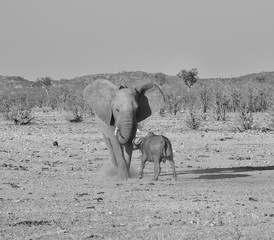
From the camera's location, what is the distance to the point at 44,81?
356 feet

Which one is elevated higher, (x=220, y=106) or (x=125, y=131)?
(x=125, y=131)

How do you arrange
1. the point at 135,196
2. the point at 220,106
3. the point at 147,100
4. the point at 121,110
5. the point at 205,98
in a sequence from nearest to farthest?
the point at 135,196, the point at 121,110, the point at 147,100, the point at 220,106, the point at 205,98

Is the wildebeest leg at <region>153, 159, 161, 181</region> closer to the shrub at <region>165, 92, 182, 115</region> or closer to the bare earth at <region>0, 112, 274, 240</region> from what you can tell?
the bare earth at <region>0, 112, 274, 240</region>

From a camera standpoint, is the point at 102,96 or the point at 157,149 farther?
the point at 102,96

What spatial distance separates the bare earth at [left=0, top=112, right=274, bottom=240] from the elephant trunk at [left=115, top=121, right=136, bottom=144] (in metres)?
0.90

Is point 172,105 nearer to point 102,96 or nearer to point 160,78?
point 102,96

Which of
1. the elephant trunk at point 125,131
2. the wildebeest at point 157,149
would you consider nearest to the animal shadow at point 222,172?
the wildebeest at point 157,149

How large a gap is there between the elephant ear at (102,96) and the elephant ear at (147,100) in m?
0.59

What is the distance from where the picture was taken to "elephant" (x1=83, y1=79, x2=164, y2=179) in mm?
14812

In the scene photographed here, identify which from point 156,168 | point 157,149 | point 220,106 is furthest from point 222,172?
point 220,106

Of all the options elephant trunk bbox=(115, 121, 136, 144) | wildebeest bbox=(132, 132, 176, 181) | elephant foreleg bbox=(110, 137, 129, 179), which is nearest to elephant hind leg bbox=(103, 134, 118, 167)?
elephant foreleg bbox=(110, 137, 129, 179)

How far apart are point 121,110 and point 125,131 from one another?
47 cm

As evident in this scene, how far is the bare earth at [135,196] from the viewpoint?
9.38 metres

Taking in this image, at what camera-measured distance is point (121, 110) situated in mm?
14883
